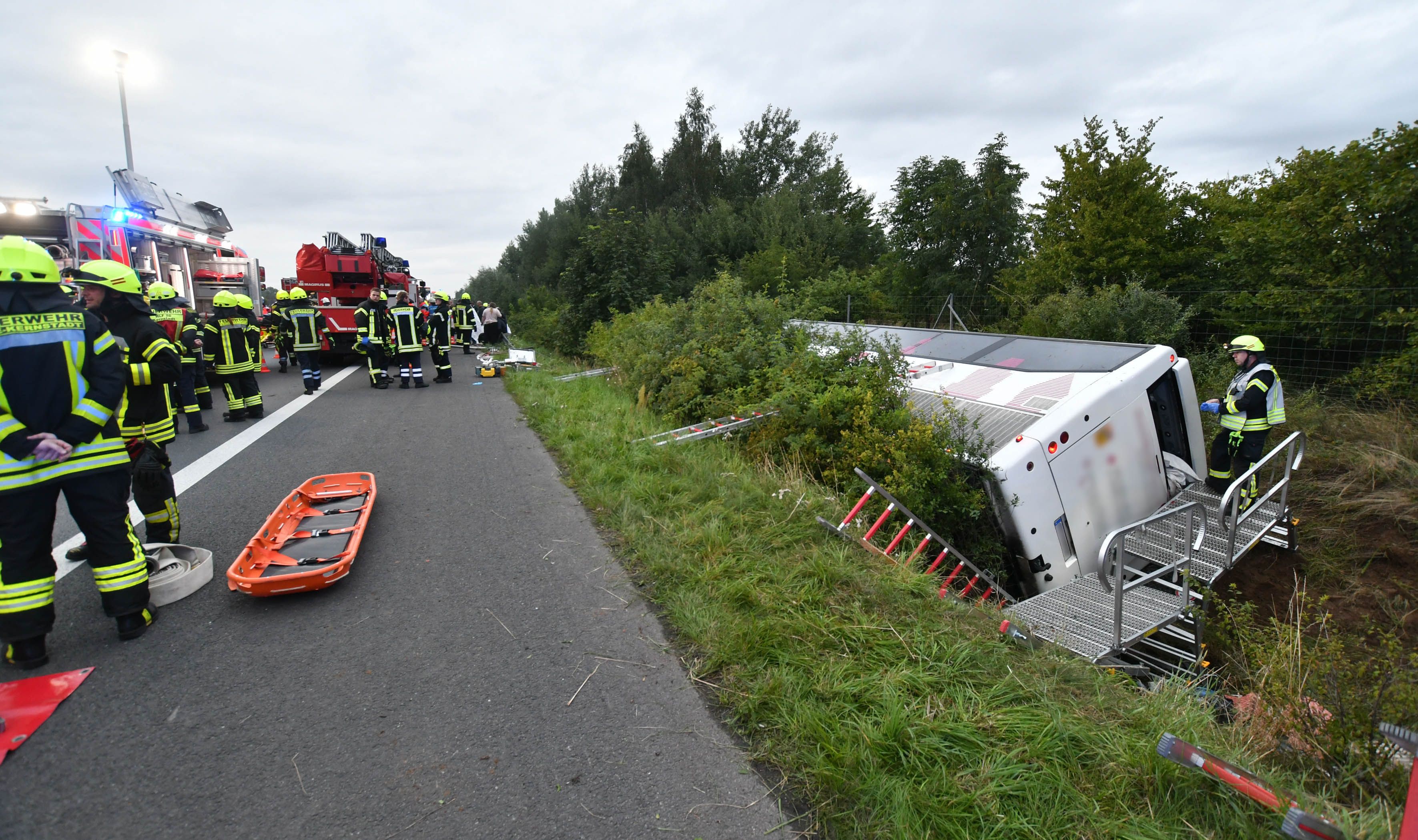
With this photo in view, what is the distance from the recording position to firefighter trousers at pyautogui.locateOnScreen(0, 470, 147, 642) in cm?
284

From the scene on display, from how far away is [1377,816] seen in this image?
6.17 ft

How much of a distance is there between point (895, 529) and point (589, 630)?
249 centimetres

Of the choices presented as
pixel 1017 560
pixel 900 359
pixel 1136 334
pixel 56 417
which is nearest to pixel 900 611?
pixel 1017 560

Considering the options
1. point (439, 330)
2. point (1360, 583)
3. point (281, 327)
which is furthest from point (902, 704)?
point (281, 327)

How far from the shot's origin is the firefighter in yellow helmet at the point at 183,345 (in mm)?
7242

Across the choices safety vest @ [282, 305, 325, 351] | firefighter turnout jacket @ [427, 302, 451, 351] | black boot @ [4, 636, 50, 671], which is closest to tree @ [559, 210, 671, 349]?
firefighter turnout jacket @ [427, 302, 451, 351]

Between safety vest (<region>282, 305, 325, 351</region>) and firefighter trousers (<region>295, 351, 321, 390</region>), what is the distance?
3.6 inches

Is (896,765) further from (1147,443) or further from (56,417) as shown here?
(1147,443)

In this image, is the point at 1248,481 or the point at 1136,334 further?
the point at 1136,334

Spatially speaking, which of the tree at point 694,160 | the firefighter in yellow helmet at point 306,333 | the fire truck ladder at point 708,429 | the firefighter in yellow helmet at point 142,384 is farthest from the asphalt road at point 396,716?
the tree at point 694,160

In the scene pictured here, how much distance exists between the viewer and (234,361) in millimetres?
8141

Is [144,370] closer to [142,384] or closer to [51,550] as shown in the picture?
[142,384]

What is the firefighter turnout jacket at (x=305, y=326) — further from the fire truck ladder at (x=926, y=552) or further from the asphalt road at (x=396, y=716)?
the fire truck ladder at (x=926, y=552)

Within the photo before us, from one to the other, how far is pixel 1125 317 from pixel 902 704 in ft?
33.1
